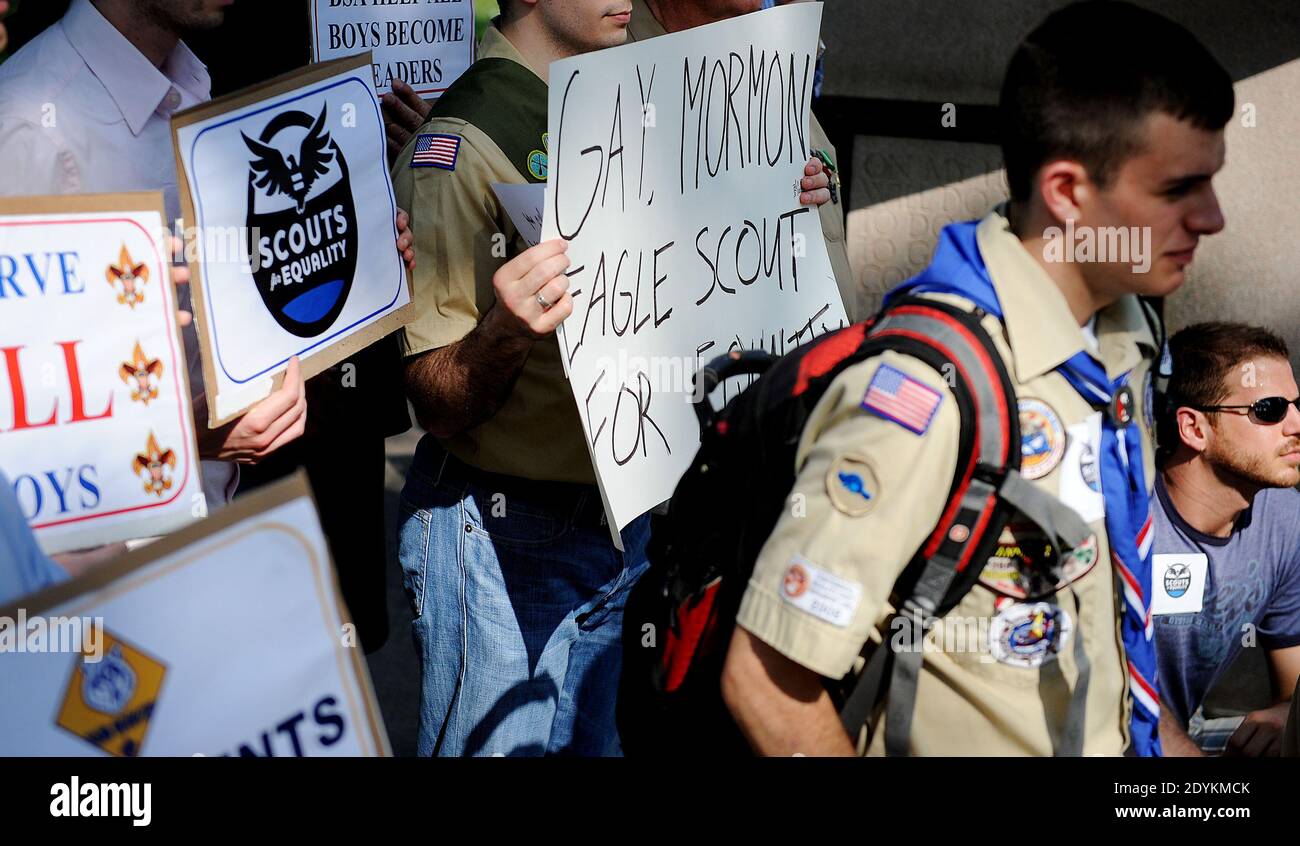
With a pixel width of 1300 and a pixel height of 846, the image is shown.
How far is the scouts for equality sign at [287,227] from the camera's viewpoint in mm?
2129

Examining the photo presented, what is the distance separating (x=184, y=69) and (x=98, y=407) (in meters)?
0.96

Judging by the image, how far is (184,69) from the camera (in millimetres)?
2625

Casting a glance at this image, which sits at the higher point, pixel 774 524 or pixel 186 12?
pixel 186 12

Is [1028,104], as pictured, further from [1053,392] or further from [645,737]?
[645,737]

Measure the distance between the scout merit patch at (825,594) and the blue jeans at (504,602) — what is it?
3.81 ft

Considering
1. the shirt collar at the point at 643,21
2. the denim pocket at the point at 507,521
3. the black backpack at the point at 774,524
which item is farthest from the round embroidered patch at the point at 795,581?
the shirt collar at the point at 643,21

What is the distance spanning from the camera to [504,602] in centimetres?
269

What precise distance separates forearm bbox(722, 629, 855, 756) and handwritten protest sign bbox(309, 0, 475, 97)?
263 cm

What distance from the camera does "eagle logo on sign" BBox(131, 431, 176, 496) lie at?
2016 mm

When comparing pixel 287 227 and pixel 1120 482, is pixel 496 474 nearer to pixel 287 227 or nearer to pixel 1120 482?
pixel 287 227

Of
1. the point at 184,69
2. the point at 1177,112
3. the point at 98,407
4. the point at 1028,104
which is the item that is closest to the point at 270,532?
the point at 98,407

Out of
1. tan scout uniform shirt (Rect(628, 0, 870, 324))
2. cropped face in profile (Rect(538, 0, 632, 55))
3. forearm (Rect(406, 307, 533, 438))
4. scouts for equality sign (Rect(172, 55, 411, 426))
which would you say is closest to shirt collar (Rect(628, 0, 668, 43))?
tan scout uniform shirt (Rect(628, 0, 870, 324))

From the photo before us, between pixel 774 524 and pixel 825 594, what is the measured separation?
0.16 meters

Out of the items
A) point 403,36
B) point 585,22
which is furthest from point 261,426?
point 403,36
